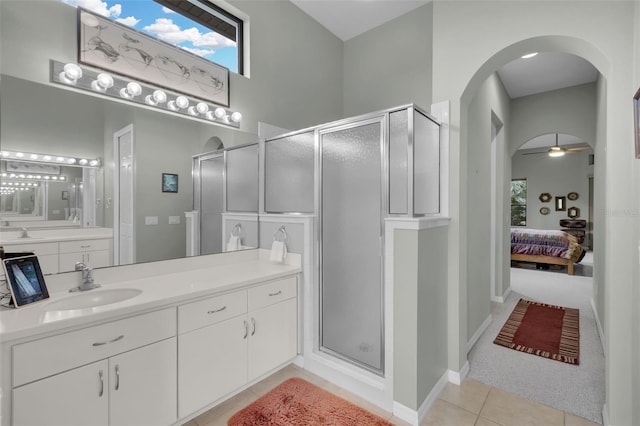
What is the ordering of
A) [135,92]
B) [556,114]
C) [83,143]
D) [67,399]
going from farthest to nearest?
[556,114]
[135,92]
[83,143]
[67,399]

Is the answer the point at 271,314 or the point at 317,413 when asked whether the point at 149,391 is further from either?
the point at 317,413

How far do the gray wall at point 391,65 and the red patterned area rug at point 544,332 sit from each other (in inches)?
99.7

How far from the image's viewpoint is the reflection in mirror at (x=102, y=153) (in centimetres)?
156

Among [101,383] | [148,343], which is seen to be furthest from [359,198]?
[101,383]

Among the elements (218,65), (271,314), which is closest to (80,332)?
(271,314)

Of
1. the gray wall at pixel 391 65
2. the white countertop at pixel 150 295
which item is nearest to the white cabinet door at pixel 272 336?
the white countertop at pixel 150 295

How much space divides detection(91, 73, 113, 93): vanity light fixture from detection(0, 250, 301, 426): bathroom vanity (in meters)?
1.08

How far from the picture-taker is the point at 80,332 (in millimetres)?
1296

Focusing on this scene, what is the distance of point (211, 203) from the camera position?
240cm

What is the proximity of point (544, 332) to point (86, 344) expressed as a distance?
13.2 feet

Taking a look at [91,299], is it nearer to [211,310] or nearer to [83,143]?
[211,310]

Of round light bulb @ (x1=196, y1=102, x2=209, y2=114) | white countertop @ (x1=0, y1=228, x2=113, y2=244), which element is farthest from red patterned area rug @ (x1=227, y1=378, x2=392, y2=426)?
round light bulb @ (x1=196, y1=102, x2=209, y2=114)

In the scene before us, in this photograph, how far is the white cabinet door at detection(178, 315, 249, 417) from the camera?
65.5 inches

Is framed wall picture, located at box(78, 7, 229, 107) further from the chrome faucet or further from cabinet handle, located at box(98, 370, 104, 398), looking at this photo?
cabinet handle, located at box(98, 370, 104, 398)
